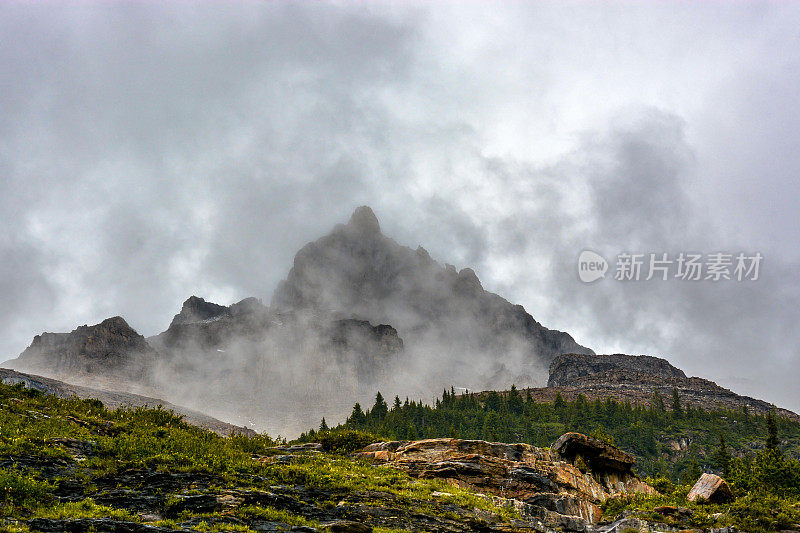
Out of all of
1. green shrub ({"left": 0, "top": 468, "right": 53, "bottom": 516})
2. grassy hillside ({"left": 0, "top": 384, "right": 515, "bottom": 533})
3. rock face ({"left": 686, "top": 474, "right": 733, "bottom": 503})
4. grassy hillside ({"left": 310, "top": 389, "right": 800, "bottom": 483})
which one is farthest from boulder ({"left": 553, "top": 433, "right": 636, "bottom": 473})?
grassy hillside ({"left": 310, "top": 389, "right": 800, "bottom": 483})

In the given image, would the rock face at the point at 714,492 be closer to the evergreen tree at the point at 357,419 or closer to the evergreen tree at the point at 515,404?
the evergreen tree at the point at 357,419

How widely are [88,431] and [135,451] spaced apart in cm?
459

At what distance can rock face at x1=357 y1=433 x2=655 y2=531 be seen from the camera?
3241 cm

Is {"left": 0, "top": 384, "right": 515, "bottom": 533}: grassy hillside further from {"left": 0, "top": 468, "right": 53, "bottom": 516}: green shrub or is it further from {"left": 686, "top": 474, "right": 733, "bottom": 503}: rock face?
{"left": 686, "top": 474, "right": 733, "bottom": 503}: rock face

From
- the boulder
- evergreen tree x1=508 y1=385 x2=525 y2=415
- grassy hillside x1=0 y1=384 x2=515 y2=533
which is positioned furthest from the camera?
evergreen tree x1=508 y1=385 x2=525 y2=415

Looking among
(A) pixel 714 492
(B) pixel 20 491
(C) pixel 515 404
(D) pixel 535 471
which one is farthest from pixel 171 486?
(C) pixel 515 404

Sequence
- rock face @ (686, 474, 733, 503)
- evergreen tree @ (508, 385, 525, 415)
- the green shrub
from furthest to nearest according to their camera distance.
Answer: evergreen tree @ (508, 385, 525, 415) < rock face @ (686, 474, 733, 503) < the green shrub

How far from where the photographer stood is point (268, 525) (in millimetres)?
19391

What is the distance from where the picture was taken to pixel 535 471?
3544cm

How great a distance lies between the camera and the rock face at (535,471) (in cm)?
3241

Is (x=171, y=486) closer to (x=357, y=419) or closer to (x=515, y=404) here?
(x=357, y=419)

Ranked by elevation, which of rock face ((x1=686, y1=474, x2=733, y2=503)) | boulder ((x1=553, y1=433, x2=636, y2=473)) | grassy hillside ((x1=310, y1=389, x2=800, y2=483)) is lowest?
rock face ((x1=686, y1=474, x2=733, y2=503))

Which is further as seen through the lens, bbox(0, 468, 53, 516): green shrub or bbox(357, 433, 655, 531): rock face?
bbox(357, 433, 655, 531): rock face

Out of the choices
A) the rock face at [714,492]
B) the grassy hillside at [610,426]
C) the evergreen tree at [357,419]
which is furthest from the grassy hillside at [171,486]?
the evergreen tree at [357,419]
